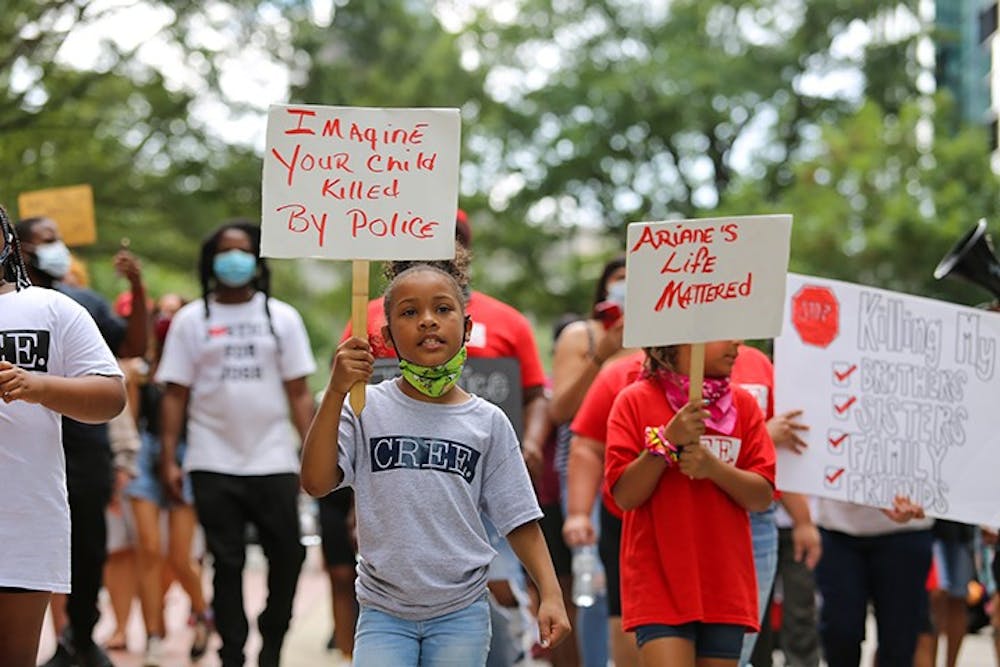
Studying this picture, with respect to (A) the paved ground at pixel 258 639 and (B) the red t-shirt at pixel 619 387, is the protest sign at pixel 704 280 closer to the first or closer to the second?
(B) the red t-shirt at pixel 619 387

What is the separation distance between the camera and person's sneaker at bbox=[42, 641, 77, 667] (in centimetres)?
793

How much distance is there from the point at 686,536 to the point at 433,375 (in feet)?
4.08

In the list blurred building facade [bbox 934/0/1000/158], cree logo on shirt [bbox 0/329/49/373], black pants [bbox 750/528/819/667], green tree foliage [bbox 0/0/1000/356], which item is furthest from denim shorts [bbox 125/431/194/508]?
blurred building facade [bbox 934/0/1000/158]

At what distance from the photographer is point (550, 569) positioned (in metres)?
4.85

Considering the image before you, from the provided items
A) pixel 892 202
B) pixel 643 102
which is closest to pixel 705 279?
pixel 892 202

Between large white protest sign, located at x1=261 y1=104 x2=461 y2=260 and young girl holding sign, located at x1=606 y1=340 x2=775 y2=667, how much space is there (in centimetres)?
106

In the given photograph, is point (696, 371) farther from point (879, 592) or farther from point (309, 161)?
point (879, 592)

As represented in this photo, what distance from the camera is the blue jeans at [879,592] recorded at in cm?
711

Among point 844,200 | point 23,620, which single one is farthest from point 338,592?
point 844,200

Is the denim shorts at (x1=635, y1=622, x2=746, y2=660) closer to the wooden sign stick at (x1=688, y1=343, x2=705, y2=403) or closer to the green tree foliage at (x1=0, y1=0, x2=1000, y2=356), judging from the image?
the wooden sign stick at (x1=688, y1=343, x2=705, y2=403)

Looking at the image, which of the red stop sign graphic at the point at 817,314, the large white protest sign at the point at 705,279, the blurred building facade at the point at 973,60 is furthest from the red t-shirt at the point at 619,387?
the blurred building facade at the point at 973,60

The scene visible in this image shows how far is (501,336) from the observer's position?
7.12 metres

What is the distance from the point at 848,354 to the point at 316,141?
2.68 metres

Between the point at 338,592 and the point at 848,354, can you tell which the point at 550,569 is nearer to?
the point at 848,354
